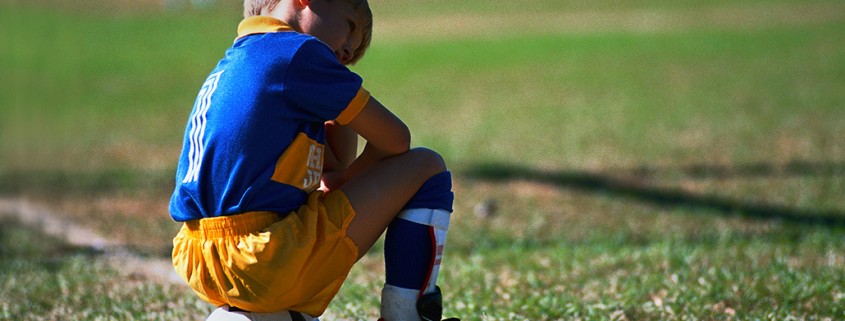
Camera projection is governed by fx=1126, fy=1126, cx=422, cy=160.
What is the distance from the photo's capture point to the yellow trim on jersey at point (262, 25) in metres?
3.39

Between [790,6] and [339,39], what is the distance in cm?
3019

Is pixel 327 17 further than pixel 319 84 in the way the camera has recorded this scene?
Yes

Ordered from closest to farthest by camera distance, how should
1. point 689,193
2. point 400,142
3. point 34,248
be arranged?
point 400,142, point 34,248, point 689,193

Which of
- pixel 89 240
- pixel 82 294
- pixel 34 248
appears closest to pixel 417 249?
pixel 82 294

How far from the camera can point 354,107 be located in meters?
3.36

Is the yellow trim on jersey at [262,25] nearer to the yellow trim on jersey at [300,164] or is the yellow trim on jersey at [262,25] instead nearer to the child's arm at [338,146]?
the yellow trim on jersey at [300,164]

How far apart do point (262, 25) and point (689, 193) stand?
596 centimetres

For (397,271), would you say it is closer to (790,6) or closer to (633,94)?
(633,94)

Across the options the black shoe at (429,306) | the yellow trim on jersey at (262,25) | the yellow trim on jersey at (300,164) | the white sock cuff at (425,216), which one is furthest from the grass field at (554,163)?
the yellow trim on jersey at (262,25)

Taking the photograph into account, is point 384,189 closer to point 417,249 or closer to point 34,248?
point 417,249

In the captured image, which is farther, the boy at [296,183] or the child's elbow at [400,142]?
the child's elbow at [400,142]

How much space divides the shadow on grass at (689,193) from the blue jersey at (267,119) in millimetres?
4962

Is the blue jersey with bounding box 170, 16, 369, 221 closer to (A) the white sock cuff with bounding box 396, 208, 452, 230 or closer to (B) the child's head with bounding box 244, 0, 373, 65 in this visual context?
(B) the child's head with bounding box 244, 0, 373, 65

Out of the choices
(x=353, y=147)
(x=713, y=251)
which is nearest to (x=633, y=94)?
(x=713, y=251)
